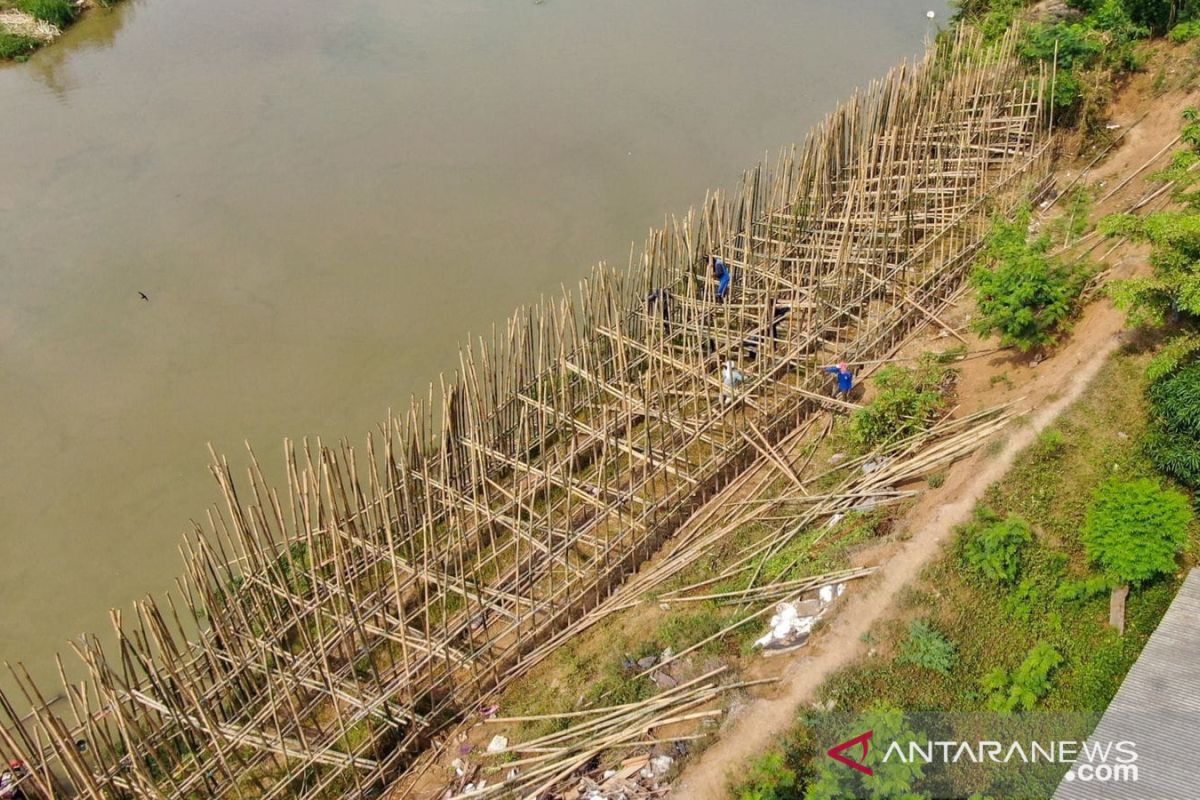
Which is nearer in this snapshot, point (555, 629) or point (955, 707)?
point (955, 707)

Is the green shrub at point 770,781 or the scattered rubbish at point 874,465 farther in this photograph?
the scattered rubbish at point 874,465

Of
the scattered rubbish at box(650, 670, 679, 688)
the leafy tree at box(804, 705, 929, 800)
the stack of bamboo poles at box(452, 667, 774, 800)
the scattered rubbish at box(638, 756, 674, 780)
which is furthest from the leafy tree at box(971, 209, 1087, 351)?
the scattered rubbish at box(638, 756, 674, 780)

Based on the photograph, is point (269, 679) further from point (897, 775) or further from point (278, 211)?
point (278, 211)

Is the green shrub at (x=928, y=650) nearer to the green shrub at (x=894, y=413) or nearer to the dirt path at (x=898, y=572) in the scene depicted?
the dirt path at (x=898, y=572)

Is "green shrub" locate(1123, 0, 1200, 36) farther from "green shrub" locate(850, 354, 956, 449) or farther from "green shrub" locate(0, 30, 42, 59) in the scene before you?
"green shrub" locate(0, 30, 42, 59)

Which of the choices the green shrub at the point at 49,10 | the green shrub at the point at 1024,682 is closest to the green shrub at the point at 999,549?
the green shrub at the point at 1024,682

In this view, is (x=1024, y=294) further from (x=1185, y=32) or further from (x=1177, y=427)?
(x=1185, y=32)

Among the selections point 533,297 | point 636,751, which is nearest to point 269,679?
point 636,751
